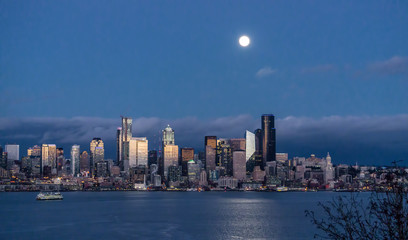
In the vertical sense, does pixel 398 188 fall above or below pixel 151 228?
above

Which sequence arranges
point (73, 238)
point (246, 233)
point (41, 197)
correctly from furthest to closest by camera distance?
point (41, 197), point (246, 233), point (73, 238)

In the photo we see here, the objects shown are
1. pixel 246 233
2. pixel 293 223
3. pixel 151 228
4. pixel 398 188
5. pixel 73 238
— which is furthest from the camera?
pixel 293 223

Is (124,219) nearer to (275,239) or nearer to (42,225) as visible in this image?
(42,225)

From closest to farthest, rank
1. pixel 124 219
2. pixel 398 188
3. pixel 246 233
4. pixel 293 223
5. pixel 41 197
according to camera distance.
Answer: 1. pixel 398 188
2. pixel 246 233
3. pixel 293 223
4. pixel 124 219
5. pixel 41 197

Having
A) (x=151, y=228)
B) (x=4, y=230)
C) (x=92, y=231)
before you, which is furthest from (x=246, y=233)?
(x=4, y=230)

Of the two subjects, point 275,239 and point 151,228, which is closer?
point 275,239

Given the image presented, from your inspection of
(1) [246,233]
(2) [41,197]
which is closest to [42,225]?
(1) [246,233]

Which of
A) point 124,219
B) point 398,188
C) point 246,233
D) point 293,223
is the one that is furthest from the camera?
point 124,219

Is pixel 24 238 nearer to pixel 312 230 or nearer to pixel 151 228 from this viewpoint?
pixel 151 228

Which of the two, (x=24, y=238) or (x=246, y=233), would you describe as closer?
(x=24, y=238)
